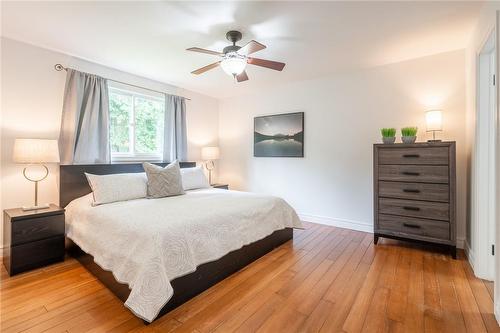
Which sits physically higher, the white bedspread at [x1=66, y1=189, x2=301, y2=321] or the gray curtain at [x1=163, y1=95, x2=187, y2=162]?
the gray curtain at [x1=163, y1=95, x2=187, y2=162]

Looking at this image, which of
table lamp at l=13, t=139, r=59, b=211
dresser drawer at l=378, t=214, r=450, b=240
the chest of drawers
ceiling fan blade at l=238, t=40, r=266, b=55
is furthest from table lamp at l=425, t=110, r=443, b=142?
table lamp at l=13, t=139, r=59, b=211

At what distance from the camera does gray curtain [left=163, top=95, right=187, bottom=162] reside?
4.15 metres

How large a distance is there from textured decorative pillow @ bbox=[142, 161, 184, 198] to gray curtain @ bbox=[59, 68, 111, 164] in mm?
748

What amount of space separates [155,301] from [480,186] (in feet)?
9.53

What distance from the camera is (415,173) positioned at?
2775mm

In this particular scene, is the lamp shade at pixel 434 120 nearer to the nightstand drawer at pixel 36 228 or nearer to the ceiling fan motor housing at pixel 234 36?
the ceiling fan motor housing at pixel 234 36

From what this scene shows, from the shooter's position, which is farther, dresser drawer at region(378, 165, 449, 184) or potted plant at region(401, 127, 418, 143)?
potted plant at region(401, 127, 418, 143)

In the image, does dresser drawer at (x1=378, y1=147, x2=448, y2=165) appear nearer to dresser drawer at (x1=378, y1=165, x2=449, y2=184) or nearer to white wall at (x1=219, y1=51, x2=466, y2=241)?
dresser drawer at (x1=378, y1=165, x2=449, y2=184)

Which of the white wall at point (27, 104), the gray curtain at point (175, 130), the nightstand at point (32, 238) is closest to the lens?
the nightstand at point (32, 238)

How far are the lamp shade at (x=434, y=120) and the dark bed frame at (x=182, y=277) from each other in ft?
7.11

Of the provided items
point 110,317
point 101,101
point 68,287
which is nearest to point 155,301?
point 110,317

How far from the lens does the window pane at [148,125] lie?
385 cm

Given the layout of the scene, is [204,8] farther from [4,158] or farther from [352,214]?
[352,214]

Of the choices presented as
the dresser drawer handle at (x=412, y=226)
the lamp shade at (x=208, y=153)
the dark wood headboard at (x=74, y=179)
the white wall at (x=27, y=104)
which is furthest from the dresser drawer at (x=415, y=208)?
the white wall at (x=27, y=104)
